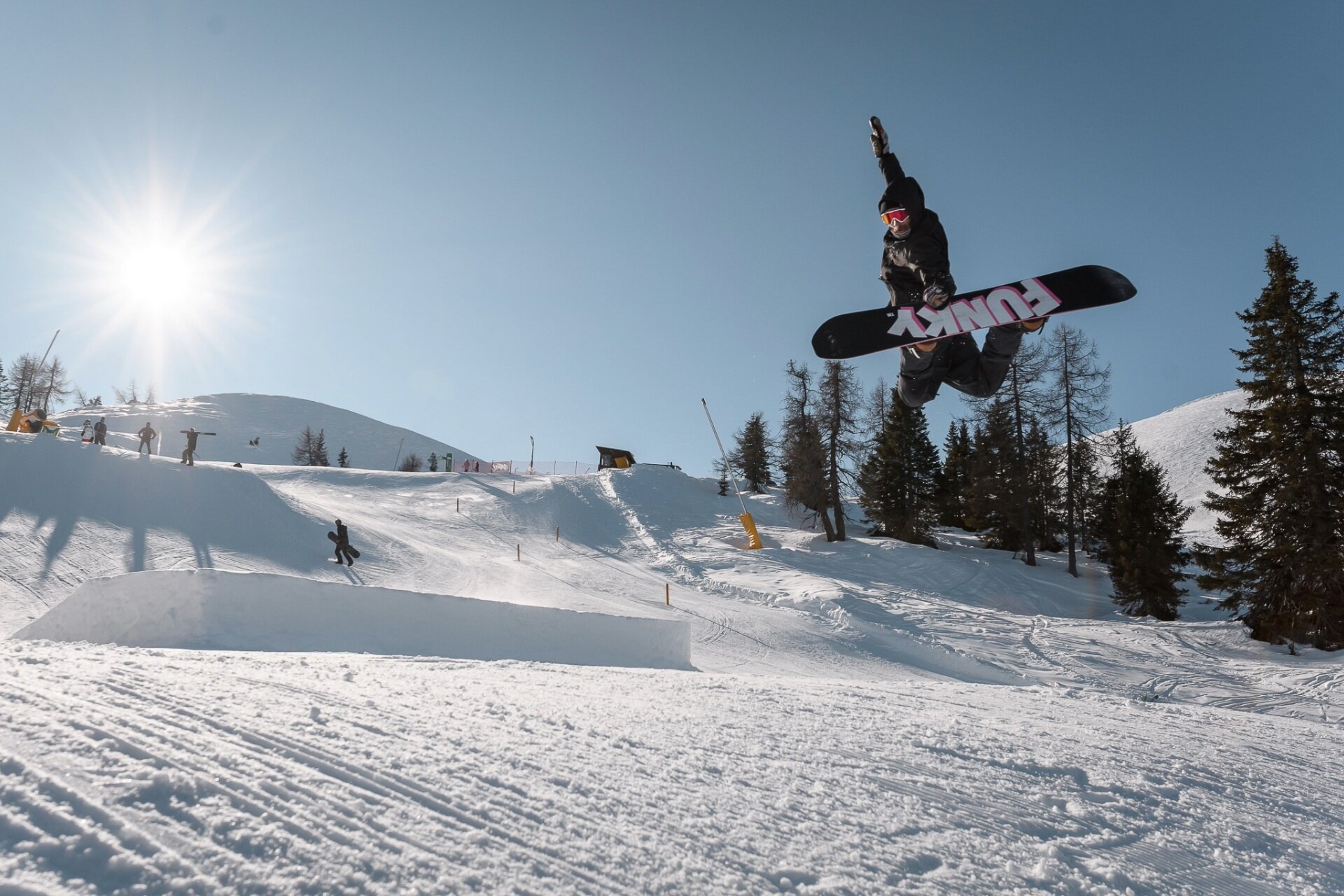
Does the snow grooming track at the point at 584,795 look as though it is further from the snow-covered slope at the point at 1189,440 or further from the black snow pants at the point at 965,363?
the snow-covered slope at the point at 1189,440

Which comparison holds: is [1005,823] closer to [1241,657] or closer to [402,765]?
[402,765]

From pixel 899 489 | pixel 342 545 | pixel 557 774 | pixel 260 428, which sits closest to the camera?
pixel 557 774

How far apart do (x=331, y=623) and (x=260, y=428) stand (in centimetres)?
9194

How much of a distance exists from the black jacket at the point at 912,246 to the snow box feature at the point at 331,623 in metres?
8.14

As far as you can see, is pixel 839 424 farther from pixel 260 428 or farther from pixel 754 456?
pixel 260 428

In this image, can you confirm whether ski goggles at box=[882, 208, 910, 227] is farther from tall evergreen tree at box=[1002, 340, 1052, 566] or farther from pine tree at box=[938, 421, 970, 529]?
pine tree at box=[938, 421, 970, 529]

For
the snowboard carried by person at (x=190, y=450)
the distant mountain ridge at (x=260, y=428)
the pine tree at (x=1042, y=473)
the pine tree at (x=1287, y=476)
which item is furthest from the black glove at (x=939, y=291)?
the distant mountain ridge at (x=260, y=428)

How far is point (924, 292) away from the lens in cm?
608

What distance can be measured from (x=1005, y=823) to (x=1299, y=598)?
20.2m

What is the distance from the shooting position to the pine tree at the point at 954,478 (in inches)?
1658

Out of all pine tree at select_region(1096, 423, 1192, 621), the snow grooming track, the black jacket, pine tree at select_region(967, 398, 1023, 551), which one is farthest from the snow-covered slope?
the snow grooming track

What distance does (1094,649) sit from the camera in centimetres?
1738

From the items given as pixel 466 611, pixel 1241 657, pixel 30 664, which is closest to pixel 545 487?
pixel 466 611

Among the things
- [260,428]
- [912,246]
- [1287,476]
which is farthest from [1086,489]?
[260,428]
